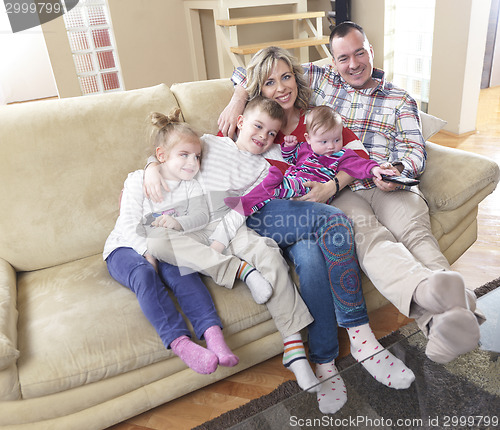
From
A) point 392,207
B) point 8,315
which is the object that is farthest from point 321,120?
point 8,315

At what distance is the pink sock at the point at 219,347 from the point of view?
3.94ft

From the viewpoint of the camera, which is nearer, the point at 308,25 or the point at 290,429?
the point at 290,429

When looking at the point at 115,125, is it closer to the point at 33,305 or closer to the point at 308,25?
the point at 33,305

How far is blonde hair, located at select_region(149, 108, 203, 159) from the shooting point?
1.54 meters

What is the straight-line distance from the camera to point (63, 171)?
5.15ft

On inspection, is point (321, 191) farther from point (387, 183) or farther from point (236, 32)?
point (236, 32)

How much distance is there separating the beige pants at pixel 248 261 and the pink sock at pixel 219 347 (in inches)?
6.4

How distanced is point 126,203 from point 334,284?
72 centimetres

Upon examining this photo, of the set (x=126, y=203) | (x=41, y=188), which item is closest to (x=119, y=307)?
(x=126, y=203)

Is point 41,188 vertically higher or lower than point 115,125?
lower

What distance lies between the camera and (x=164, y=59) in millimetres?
4352

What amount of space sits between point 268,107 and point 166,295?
734 mm

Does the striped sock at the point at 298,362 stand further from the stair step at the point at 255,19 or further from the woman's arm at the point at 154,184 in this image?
the stair step at the point at 255,19

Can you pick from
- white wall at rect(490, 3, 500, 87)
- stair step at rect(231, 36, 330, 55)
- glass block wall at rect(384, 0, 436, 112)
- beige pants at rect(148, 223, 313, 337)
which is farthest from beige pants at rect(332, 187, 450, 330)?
white wall at rect(490, 3, 500, 87)
